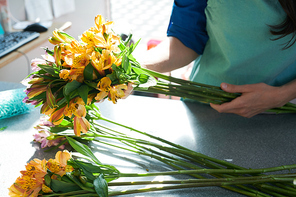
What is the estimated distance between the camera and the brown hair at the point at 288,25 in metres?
0.67

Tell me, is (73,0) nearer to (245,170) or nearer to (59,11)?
(59,11)

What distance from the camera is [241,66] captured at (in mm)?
836

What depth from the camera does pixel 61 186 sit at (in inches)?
19.1

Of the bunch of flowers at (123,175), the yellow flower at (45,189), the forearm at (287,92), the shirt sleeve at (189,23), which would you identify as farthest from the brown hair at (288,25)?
the yellow flower at (45,189)

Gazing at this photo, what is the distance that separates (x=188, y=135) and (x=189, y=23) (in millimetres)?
357

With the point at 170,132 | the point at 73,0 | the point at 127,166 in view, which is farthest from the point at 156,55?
the point at 73,0

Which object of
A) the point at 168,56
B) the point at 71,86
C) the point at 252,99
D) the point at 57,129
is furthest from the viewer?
the point at 168,56

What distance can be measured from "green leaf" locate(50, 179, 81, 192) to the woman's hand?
17.0 inches

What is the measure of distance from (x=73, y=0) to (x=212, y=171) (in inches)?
106

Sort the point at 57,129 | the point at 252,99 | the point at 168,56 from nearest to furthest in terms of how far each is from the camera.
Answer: the point at 57,129 < the point at 252,99 < the point at 168,56

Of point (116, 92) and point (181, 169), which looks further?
point (181, 169)

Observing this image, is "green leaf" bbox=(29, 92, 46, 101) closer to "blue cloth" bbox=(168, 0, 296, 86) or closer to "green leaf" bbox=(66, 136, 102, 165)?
"green leaf" bbox=(66, 136, 102, 165)

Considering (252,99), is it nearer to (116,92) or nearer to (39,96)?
(116,92)

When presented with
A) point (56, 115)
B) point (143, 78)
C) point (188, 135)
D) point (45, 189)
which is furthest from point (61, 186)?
point (188, 135)
